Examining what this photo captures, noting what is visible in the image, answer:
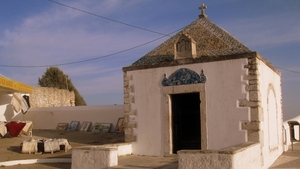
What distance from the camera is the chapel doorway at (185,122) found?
10320mm

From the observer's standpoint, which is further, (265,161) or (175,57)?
(175,57)

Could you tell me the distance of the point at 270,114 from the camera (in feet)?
34.6

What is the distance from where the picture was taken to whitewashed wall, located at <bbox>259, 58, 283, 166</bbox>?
9.44m

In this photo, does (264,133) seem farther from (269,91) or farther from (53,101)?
(53,101)

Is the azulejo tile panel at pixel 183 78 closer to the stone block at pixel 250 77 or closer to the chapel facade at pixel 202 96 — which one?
the chapel facade at pixel 202 96

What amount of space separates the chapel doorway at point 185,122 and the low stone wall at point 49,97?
1261 centimetres

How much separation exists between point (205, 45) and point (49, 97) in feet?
48.9

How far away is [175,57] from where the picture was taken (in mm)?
10172

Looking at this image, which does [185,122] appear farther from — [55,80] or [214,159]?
[55,80]

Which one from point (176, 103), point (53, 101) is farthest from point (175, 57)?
point (53, 101)

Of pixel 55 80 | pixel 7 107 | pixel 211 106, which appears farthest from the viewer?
pixel 55 80

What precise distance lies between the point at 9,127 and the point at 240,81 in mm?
9749

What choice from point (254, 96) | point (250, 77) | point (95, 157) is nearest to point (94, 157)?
point (95, 157)

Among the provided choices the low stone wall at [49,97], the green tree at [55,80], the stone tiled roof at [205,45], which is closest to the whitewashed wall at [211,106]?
the stone tiled roof at [205,45]
